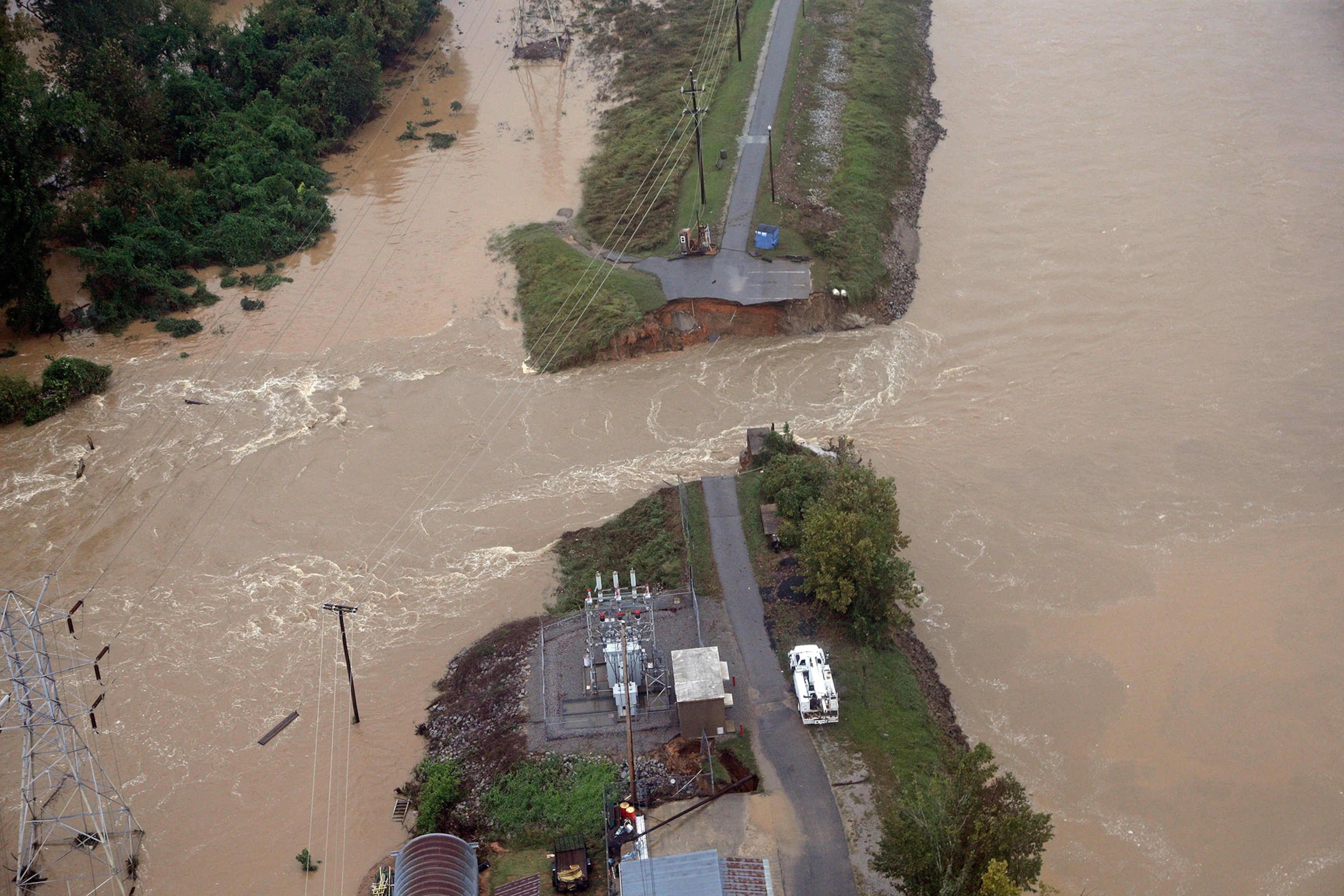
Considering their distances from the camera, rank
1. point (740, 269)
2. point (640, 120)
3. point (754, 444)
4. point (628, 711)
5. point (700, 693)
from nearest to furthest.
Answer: point (628, 711)
point (700, 693)
point (754, 444)
point (740, 269)
point (640, 120)

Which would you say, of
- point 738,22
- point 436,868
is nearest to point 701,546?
point 436,868

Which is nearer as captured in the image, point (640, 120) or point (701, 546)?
point (701, 546)

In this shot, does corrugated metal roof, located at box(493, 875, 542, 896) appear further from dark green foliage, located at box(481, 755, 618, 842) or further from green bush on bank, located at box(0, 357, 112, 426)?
green bush on bank, located at box(0, 357, 112, 426)

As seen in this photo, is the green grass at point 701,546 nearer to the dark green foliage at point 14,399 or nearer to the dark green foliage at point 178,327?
the dark green foliage at point 178,327

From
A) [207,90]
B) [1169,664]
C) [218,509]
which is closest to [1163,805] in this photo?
[1169,664]

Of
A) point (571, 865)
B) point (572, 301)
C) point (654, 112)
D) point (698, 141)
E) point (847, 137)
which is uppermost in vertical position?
point (698, 141)

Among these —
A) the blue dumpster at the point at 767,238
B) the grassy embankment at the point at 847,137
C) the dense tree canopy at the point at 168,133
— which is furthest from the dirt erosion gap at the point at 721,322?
the dense tree canopy at the point at 168,133

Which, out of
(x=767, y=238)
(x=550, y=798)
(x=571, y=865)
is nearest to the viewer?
(x=571, y=865)

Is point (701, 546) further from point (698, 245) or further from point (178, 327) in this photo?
point (178, 327)
